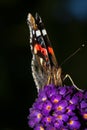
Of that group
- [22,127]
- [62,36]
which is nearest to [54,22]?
[62,36]

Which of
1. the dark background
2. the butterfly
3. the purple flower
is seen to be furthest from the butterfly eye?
the dark background

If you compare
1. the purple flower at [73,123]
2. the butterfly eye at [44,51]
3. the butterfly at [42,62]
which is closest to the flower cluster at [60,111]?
the purple flower at [73,123]

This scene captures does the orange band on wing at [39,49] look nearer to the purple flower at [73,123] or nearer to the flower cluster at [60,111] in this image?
the flower cluster at [60,111]

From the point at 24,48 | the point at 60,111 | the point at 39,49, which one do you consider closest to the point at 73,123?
the point at 60,111

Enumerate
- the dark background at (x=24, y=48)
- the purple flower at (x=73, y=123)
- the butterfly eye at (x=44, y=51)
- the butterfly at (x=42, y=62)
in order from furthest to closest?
the dark background at (x=24, y=48), the butterfly eye at (x=44, y=51), the butterfly at (x=42, y=62), the purple flower at (x=73, y=123)

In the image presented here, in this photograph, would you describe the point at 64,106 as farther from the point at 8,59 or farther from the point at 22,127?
the point at 8,59

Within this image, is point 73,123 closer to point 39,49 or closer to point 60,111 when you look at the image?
point 60,111
